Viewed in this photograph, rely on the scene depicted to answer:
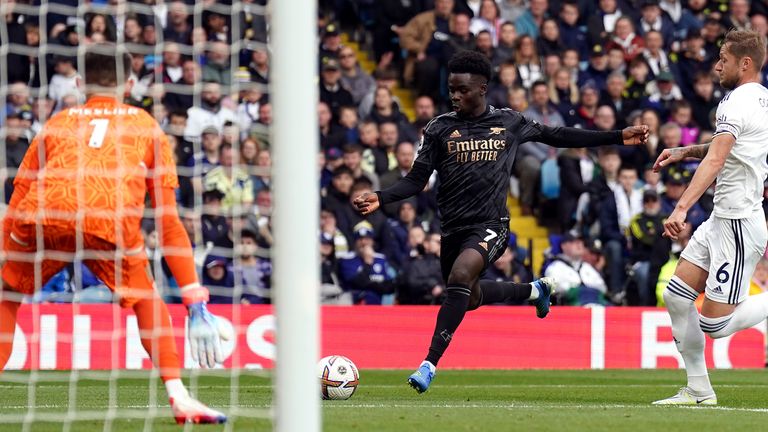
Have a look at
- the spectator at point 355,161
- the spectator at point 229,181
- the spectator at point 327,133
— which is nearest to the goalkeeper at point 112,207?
the spectator at point 229,181

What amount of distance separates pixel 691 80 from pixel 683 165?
7.15ft

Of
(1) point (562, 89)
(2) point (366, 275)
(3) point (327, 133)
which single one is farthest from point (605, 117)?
(2) point (366, 275)

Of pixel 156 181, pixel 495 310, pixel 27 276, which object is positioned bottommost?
pixel 495 310

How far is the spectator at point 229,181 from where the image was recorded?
1405cm

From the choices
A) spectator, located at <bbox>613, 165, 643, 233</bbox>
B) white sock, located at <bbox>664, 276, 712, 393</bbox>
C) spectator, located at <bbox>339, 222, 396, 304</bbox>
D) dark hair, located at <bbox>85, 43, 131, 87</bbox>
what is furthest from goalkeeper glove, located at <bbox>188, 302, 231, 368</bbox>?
spectator, located at <bbox>613, 165, 643, 233</bbox>

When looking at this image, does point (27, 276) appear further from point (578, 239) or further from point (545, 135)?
point (578, 239)

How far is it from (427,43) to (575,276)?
4.31 meters

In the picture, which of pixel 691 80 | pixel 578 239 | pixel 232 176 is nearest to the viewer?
pixel 232 176

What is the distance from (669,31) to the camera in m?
20.4

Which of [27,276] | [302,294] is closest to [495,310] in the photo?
[27,276]

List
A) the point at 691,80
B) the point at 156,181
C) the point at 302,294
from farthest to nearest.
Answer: the point at 691,80
the point at 156,181
the point at 302,294

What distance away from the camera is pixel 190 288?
24.0 ft

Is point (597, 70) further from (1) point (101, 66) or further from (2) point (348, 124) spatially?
(1) point (101, 66)

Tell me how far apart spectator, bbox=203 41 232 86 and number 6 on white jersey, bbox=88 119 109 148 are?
8.43 metres
